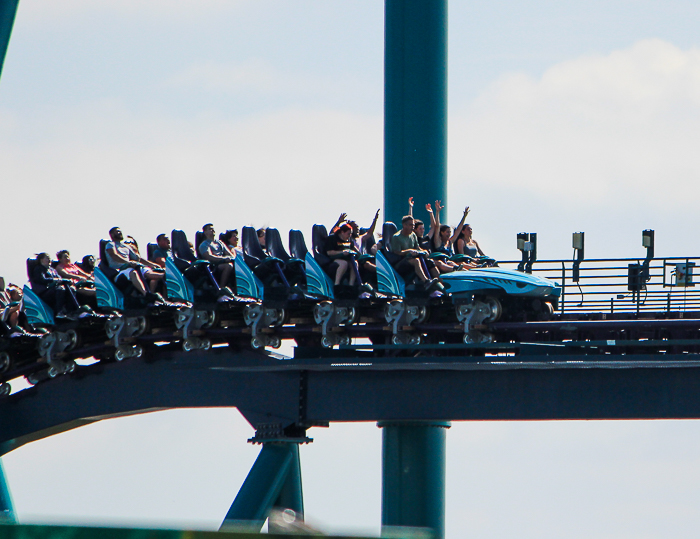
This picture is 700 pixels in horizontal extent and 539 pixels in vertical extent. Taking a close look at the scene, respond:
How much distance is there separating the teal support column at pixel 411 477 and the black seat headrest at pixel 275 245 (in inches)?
124

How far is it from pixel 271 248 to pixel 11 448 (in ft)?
16.0

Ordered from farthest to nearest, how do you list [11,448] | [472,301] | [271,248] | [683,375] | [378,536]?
[11,448], [271,248], [472,301], [683,375], [378,536]

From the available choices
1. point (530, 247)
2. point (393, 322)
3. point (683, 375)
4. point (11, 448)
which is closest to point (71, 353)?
point (11, 448)

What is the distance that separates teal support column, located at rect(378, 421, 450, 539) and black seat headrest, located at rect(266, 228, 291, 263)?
124 inches

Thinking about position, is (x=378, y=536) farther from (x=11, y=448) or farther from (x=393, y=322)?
(x=11, y=448)

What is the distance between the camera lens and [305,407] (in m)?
14.7

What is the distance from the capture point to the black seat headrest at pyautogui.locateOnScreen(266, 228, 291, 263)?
1534 centimetres

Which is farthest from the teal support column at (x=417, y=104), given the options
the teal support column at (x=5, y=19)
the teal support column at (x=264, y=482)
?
the teal support column at (x=5, y=19)

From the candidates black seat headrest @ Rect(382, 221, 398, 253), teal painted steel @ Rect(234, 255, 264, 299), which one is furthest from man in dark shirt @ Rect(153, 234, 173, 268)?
black seat headrest @ Rect(382, 221, 398, 253)

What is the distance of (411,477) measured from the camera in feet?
58.2

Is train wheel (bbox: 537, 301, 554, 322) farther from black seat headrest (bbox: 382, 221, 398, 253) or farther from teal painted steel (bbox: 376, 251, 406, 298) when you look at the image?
black seat headrest (bbox: 382, 221, 398, 253)

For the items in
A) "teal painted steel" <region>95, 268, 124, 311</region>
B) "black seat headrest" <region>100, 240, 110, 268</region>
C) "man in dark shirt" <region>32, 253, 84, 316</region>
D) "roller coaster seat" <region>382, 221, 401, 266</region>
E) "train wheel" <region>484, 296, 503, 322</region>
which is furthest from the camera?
"man in dark shirt" <region>32, 253, 84, 316</region>

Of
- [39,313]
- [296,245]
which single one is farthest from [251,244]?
[39,313]

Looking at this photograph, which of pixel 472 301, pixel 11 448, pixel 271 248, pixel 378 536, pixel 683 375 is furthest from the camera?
pixel 11 448
